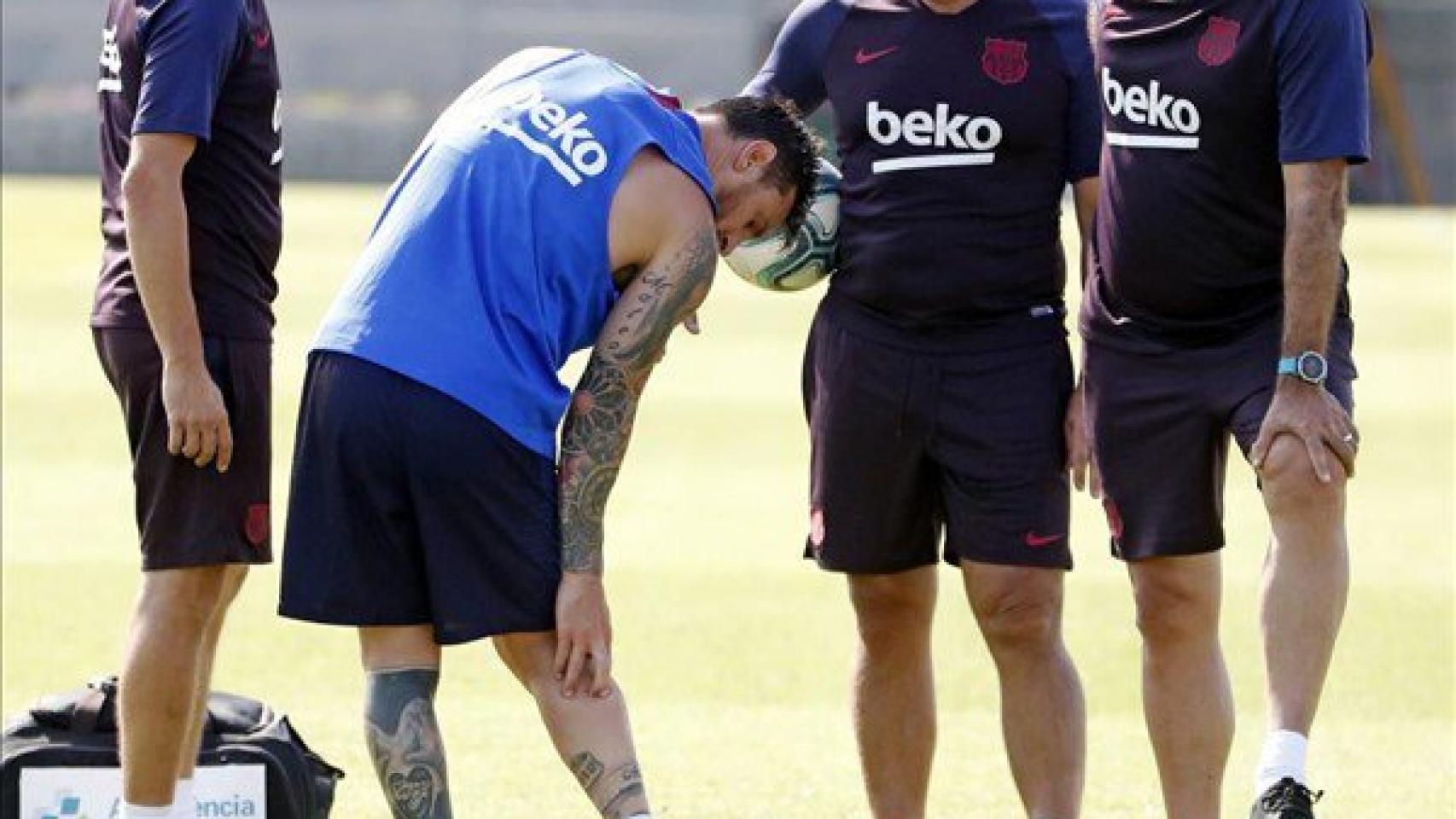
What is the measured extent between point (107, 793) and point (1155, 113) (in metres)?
2.91

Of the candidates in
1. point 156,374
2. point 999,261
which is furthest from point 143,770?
point 999,261

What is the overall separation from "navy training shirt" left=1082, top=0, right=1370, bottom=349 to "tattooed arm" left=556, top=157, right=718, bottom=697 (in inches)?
50.3

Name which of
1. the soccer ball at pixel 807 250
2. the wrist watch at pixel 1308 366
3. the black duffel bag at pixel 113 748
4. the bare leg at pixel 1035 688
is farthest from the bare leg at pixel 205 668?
the wrist watch at pixel 1308 366

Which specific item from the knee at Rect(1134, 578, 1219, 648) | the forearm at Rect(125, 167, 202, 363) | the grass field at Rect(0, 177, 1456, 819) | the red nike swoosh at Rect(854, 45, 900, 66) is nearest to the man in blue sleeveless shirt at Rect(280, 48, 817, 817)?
the forearm at Rect(125, 167, 202, 363)

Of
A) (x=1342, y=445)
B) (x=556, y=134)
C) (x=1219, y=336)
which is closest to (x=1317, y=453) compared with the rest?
(x=1342, y=445)

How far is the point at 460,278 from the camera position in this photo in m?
5.30

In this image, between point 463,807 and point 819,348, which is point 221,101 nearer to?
point 819,348

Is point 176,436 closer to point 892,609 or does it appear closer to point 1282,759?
point 892,609

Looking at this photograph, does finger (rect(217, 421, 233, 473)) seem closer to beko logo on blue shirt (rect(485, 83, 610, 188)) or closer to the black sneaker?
beko logo on blue shirt (rect(485, 83, 610, 188))

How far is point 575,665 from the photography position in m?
5.36

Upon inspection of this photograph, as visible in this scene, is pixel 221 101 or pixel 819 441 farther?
pixel 819 441

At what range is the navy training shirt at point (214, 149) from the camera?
5.95m

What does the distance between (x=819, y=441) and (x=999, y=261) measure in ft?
2.16

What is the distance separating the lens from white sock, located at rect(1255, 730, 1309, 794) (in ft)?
19.6
